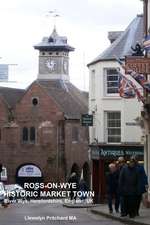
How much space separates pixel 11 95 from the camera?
9006cm

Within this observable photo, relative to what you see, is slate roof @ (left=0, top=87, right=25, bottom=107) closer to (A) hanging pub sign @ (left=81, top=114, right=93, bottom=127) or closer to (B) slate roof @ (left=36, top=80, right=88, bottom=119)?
(B) slate roof @ (left=36, top=80, right=88, bottom=119)

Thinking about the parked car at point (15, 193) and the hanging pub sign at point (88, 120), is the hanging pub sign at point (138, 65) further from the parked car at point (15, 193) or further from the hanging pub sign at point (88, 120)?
the parked car at point (15, 193)

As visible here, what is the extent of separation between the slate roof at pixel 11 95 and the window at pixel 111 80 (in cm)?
3764

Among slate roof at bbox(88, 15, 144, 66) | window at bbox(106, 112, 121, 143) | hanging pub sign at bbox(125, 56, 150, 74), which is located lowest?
window at bbox(106, 112, 121, 143)

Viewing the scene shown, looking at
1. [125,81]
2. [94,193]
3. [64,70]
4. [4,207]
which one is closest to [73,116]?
[64,70]

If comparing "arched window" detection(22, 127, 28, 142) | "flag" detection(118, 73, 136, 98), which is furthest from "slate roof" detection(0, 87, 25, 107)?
"flag" detection(118, 73, 136, 98)

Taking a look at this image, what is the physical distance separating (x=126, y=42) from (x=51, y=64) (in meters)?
61.6

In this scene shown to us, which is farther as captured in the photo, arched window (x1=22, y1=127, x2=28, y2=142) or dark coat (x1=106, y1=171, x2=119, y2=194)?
arched window (x1=22, y1=127, x2=28, y2=142)

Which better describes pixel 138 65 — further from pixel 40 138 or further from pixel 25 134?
pixel 25 134

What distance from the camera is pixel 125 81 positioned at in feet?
99.6

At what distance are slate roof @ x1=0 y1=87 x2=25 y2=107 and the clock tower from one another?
16650 mm

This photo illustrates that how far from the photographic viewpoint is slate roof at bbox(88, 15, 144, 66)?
48203 mm

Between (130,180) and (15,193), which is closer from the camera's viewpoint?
(130,180)

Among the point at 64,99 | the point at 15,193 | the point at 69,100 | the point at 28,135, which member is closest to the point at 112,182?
the point at 15,193
